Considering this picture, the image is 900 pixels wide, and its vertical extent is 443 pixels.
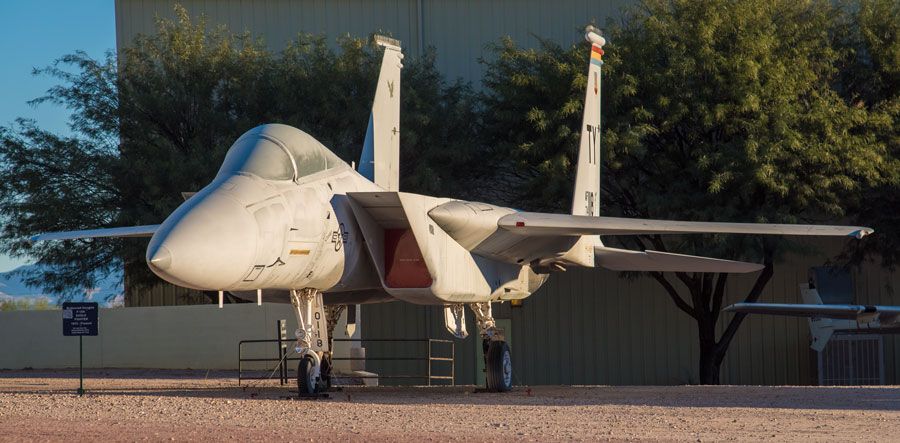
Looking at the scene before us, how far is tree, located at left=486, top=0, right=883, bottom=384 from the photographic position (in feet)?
75.2

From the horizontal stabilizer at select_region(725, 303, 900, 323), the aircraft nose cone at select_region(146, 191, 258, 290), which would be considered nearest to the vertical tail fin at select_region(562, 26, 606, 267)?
the horizontal stabilizer at select_region(725, 303, 900, 323)

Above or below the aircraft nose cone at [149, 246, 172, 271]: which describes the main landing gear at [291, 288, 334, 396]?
below

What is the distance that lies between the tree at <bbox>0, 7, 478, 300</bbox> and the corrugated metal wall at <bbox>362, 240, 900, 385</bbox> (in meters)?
6.23

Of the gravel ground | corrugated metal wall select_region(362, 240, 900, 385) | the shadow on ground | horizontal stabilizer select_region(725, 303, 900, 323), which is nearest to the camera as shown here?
the gravel ground

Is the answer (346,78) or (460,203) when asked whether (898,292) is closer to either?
(346,78)

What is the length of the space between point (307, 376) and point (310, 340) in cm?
44

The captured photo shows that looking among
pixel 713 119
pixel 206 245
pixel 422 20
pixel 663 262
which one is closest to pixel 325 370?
pixel 206 245

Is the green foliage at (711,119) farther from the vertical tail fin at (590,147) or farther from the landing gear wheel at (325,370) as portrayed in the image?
the landing gear wheel at (325,370)

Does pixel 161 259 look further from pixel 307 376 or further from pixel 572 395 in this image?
pixel 572 395

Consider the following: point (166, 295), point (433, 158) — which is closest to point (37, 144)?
point (166, 295)

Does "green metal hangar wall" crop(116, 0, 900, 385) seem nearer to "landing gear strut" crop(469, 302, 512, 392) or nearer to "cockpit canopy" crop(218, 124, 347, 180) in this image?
"landing gear strut" crop(469, 302, 512, 392)

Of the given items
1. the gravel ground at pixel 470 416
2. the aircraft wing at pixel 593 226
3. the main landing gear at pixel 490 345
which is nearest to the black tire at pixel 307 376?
the gravel ground at pixel 470 416

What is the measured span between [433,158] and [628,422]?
1610cm

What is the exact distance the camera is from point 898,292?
96.5ft
